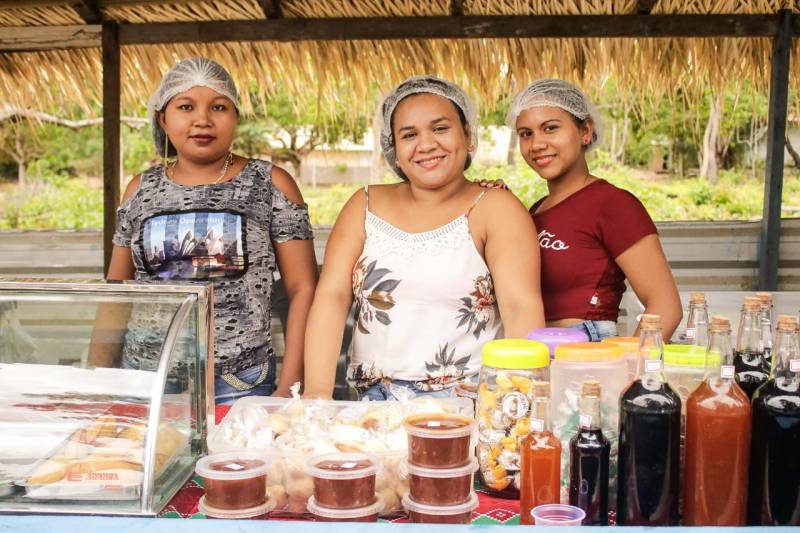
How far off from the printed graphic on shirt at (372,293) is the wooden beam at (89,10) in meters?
2.57

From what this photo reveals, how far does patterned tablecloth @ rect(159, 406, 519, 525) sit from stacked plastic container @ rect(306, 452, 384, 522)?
5.6 inches

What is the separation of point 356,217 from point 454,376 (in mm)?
561

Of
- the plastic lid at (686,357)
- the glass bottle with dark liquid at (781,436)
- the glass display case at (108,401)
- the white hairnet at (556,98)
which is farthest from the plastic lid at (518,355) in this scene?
the white hairnet at (556,98)

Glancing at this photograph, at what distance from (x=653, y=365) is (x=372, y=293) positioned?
111 centimetres

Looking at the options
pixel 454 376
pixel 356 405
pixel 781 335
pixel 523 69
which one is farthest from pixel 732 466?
pixel 523 69

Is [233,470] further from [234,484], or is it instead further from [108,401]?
[108,401]

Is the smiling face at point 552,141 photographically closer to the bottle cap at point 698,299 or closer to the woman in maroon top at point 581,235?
the woman in maroon top at point 581,235

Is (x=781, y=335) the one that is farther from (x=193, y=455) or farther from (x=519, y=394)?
(x=193, y=455)

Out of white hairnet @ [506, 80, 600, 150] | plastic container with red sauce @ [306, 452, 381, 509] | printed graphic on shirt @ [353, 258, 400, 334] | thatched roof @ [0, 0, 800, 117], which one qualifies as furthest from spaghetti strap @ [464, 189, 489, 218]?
thatched roof @ [0, 0, 800, 117]

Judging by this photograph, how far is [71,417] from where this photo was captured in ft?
5.31

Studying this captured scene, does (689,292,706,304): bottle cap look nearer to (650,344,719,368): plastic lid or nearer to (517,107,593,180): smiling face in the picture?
(650,344,719,368): plastic lid

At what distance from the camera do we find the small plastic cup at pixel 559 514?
49.1 inches

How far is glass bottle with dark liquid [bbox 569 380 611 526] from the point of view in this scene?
129cm

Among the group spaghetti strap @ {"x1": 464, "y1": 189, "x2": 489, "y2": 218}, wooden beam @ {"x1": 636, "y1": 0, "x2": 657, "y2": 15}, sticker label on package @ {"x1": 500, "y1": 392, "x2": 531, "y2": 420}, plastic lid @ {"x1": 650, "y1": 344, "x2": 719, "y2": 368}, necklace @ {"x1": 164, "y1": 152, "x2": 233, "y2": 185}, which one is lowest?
sticker label on package @ {"x1": 500, "y1": 392, "x2": 531, "y2": 420}
